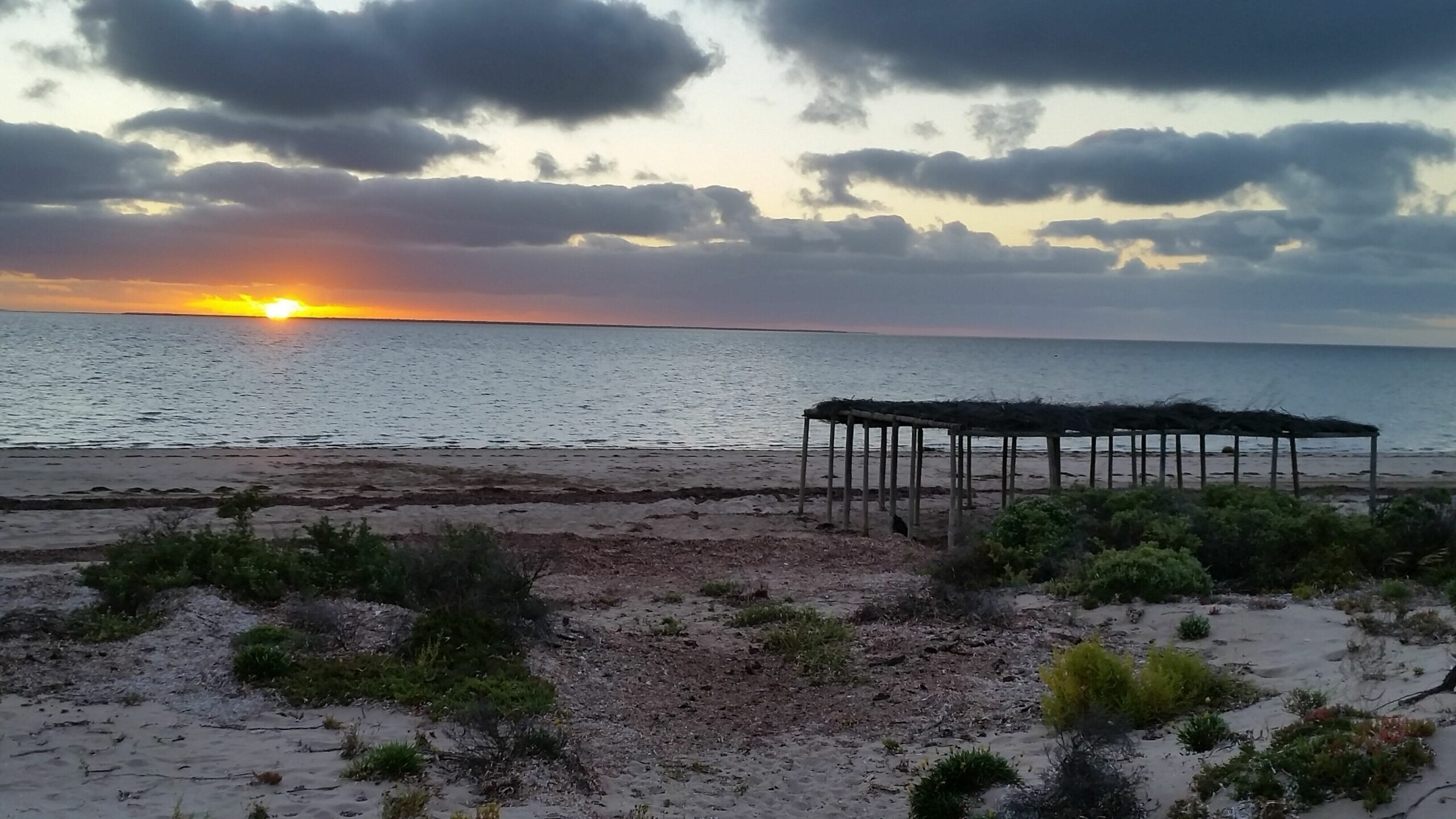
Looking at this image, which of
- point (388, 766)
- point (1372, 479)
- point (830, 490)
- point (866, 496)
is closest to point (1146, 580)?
point (388, 766)

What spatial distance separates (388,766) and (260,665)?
2.26 meters

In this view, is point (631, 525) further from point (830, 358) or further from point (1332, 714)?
point (830, 358)

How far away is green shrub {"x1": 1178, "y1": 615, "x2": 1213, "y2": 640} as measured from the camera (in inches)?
382

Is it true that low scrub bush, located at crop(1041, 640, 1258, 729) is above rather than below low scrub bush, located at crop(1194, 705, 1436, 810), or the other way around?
below

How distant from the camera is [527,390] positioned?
68.1 metres

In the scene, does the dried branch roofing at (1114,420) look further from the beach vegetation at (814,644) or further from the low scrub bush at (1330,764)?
the low scrub bush at (1330,764)

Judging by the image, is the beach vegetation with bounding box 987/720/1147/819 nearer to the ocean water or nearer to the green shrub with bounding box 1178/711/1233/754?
the green shrub with bounding box 1178/711/1233/754

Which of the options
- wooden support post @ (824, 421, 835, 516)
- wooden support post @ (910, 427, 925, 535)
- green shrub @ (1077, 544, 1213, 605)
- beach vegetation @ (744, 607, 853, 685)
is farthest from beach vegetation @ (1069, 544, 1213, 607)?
wooden support post @ (824, 421, 835, 516)

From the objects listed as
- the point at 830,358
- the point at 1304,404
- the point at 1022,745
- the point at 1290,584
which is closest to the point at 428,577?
the point at 1022,745

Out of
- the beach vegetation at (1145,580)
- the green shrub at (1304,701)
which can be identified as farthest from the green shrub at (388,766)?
the beach vegetation at (1145,580)

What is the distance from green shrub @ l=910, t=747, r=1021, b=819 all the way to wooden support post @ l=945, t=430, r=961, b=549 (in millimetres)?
8778

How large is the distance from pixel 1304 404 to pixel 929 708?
263 ft

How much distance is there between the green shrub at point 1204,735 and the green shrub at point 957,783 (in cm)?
114

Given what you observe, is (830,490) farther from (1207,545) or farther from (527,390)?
(527,390)
